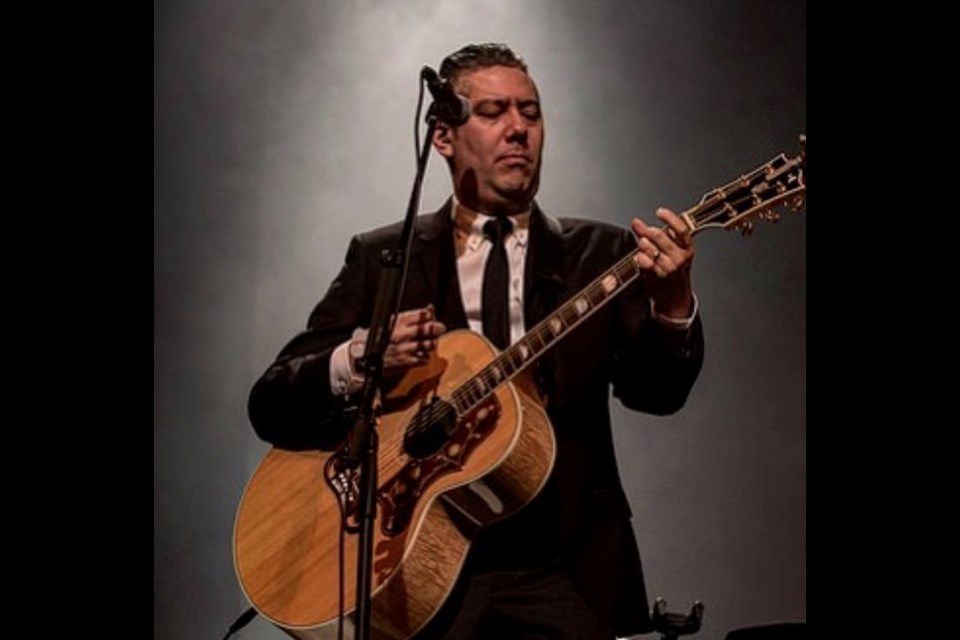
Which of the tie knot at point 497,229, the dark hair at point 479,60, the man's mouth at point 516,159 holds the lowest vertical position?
the tie knot at point 497,229

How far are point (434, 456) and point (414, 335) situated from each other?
0.23 metres

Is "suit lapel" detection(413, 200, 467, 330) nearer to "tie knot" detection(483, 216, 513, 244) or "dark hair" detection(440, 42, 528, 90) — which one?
"tie knot" detection(483, 216, 513, 244)

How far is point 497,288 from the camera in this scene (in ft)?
8.14

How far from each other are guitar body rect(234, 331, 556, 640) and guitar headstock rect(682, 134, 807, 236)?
45 centimetres

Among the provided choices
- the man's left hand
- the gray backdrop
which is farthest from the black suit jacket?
the gray backdrop

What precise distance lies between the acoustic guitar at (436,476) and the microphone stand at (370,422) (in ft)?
0.60

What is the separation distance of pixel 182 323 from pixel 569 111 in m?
1.10

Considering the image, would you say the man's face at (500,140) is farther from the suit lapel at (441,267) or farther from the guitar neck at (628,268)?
the guitar neck at (628,268)

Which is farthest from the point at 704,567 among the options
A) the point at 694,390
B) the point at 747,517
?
the point at 694,390

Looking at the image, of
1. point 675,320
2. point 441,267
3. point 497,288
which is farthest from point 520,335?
point 675,320

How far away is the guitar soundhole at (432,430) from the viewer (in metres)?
2.26

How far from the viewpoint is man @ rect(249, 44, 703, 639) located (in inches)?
88.3

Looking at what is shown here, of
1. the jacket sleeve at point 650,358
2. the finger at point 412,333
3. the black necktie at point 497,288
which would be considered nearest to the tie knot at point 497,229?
the black necktie at point 497,288

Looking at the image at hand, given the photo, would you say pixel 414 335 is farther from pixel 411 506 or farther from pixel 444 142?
pixel 444 142
